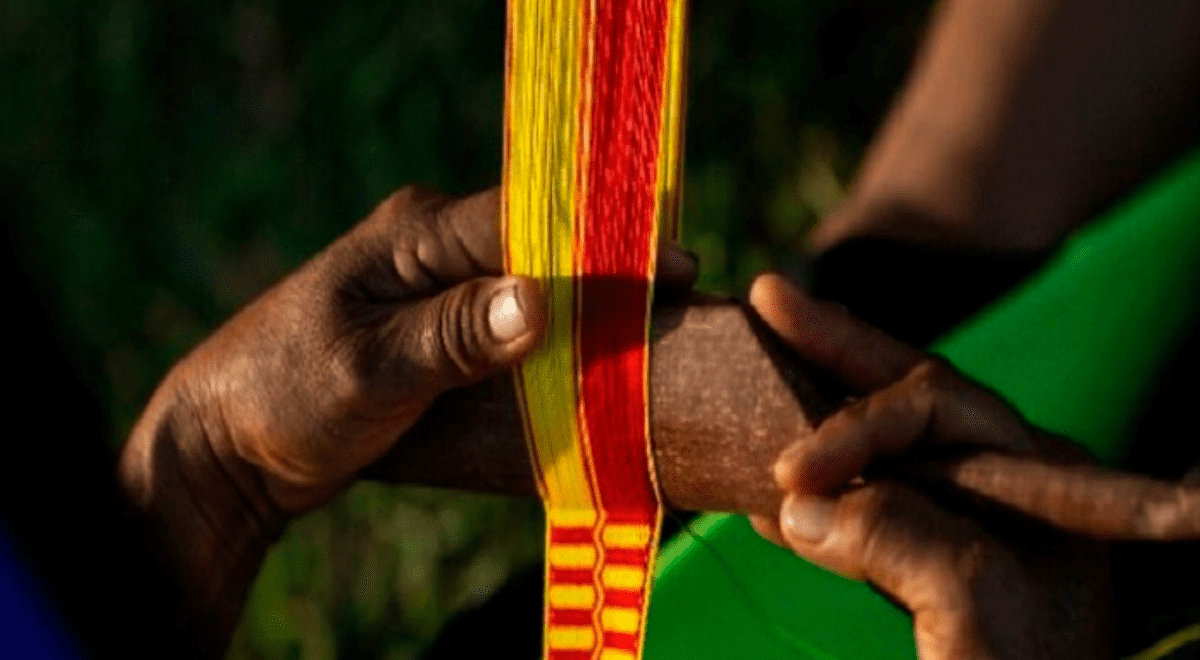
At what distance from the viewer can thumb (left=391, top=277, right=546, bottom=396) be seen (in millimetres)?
1113

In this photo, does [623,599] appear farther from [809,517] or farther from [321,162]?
[321,162]

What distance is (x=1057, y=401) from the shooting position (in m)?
1.65

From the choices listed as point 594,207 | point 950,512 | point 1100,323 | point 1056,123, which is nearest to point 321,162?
point 1056,123

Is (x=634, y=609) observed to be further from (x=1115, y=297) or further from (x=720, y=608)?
(x=1115, y=297)

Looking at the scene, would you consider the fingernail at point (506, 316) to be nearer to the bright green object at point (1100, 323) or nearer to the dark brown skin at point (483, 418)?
the dark brown skin at point (483, 418)

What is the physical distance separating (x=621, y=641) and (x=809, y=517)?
0.49ft

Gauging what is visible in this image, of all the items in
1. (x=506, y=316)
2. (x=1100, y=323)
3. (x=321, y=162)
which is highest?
(x=506, y=316)

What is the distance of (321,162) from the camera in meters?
2.79

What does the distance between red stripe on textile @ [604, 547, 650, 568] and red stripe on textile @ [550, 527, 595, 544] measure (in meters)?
0.01

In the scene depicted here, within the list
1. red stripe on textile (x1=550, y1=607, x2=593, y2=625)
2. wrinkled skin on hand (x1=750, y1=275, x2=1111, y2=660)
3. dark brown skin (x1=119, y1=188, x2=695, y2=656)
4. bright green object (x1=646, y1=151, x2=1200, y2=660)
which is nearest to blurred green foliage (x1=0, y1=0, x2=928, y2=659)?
bright green object (x1=646, y1=151, x2=1200, y2=660)

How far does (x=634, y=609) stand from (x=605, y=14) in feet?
1.11

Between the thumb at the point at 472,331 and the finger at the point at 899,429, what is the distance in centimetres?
16

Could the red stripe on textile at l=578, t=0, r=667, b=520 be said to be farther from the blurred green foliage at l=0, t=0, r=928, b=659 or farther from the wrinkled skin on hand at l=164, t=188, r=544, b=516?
the blurred green foliage at l=0, t=0, r=928, b=659

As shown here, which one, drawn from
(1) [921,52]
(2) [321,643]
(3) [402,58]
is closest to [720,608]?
(1) [921,52]
